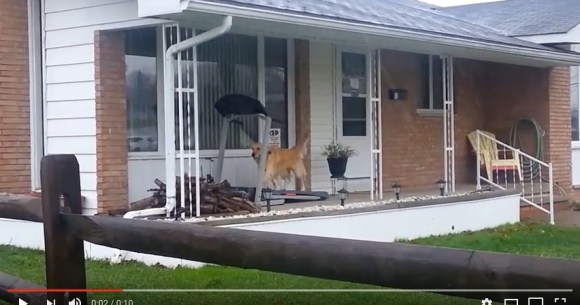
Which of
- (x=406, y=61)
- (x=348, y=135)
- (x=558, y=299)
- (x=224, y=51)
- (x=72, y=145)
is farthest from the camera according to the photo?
(x=406, y=61)

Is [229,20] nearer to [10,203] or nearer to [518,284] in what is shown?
[10,203]

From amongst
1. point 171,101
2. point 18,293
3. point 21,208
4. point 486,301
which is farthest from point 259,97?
point 486,301

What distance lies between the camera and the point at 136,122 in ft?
32.6

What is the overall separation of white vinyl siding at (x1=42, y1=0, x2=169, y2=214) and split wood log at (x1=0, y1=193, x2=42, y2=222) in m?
4.43

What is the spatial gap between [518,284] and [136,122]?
7.92 m

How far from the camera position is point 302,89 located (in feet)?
39.8

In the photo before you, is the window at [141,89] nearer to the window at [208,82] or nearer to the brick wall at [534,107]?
the window at [208,82]

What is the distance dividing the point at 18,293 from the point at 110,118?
16.3 ft

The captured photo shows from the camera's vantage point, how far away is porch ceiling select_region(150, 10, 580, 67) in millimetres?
8664

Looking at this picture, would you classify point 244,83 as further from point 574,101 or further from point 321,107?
point 574,101

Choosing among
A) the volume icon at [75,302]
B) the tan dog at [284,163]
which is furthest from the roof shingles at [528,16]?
the volume icon at [75,302]

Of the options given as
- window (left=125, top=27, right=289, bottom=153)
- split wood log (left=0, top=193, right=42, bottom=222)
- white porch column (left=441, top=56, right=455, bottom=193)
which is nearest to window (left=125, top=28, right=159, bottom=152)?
window (left=125, top=27, right=289, bottom=153)

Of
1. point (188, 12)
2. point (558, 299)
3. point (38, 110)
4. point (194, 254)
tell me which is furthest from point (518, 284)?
point (38, 110)

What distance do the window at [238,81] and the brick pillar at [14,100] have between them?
5.95ft
